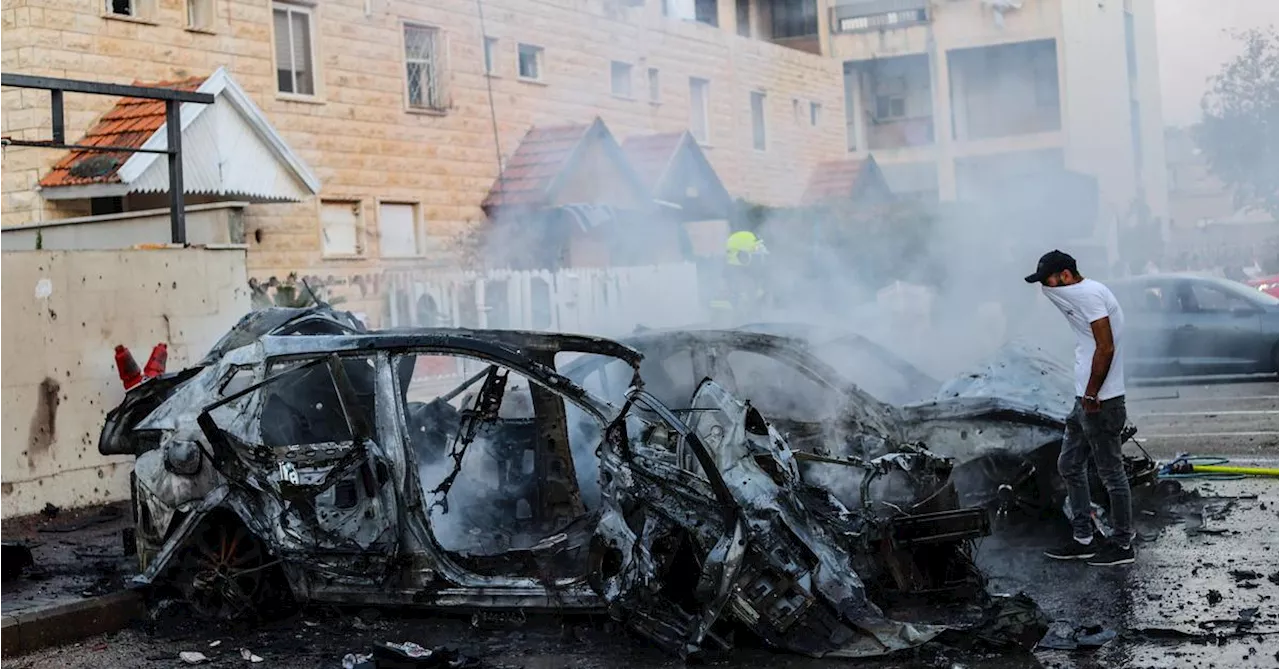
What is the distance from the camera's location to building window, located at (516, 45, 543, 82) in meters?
24.0

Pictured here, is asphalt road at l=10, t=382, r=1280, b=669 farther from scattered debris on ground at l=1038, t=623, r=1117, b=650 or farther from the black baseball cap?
the black baseball cap

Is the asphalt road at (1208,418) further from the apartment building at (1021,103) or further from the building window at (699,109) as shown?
the apartment building at (1021,103)

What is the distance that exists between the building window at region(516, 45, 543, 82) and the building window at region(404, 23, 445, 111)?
1560 mm

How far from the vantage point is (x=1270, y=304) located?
15.8 meters

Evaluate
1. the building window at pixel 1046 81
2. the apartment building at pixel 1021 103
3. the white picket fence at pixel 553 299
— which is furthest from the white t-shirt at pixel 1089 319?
the building window at pixel 1046 81

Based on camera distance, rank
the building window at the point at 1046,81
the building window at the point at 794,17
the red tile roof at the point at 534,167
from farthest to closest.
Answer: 1. the building window at the point at 1046,81
2. the building window at the point at 794,17
3. the red tile roof at the point at 534,167

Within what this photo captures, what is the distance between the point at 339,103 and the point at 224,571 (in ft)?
50.7

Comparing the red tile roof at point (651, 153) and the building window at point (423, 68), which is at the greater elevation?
the building window at point (423, 68)

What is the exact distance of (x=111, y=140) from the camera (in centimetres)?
1697

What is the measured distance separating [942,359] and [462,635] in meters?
10.2

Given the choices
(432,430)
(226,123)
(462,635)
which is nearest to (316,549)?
(462,635)

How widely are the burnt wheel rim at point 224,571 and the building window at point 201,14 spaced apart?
13.7m

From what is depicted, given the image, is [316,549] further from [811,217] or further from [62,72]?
[811,217]

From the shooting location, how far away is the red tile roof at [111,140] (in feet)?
54.2
